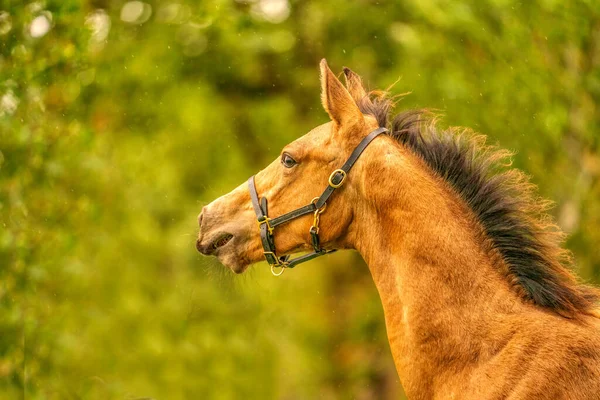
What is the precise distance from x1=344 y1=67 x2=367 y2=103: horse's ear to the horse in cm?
3

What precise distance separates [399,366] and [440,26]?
8.02 metres

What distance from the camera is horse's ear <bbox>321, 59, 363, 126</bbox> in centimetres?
538

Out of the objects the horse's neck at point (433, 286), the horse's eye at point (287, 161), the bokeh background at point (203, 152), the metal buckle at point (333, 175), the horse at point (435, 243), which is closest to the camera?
the horse at point (435, 243)

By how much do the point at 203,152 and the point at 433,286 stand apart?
12.8m

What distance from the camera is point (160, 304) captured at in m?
16.2

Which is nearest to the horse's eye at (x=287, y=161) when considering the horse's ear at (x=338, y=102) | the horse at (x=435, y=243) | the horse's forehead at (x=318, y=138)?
the horse at (x=435, y=243)

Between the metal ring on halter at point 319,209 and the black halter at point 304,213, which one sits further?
the metal ring on halter at point 319,209

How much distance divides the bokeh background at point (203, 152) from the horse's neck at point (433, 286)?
481 cm

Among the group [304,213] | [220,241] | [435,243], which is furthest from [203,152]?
[435,243]

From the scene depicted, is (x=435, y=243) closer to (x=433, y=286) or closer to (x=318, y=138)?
(x=433, y=286)

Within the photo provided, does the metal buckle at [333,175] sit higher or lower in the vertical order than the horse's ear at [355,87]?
lower

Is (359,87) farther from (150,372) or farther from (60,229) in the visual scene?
(150,372)

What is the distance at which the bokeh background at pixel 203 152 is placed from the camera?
9.12m

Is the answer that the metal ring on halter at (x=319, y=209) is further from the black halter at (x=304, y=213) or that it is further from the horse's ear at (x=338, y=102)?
the horse's ear at (x=338, y=102)
